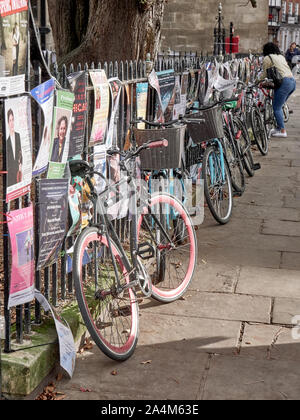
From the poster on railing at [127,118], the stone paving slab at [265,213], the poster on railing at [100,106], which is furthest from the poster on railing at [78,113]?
the stone paving slab at [265,213]

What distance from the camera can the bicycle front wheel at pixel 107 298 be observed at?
4281 mm

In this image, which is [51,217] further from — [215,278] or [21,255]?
[215,278]

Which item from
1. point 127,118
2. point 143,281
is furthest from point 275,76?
point 143,281

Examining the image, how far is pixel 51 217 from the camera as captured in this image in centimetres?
430

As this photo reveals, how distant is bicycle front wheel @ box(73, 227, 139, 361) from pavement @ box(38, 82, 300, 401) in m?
0.12

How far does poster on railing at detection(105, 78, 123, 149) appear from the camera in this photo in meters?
5.50

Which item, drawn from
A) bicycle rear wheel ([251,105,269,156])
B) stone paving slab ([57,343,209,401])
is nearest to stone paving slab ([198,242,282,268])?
stone paving slab ([57,343,209,401])

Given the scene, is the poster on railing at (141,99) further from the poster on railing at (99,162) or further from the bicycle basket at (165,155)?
the poster on railing at (99,162)

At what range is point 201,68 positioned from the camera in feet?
29.4

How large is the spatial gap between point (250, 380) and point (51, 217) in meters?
1.47

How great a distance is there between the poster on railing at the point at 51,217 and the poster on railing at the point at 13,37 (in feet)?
2.17

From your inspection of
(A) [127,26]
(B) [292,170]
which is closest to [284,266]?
(A) [127,26]

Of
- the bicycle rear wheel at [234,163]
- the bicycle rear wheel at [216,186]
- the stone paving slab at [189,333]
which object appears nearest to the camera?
the stone paving slab at [189,333]

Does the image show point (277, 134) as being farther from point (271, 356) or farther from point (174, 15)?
point (174, 15)
